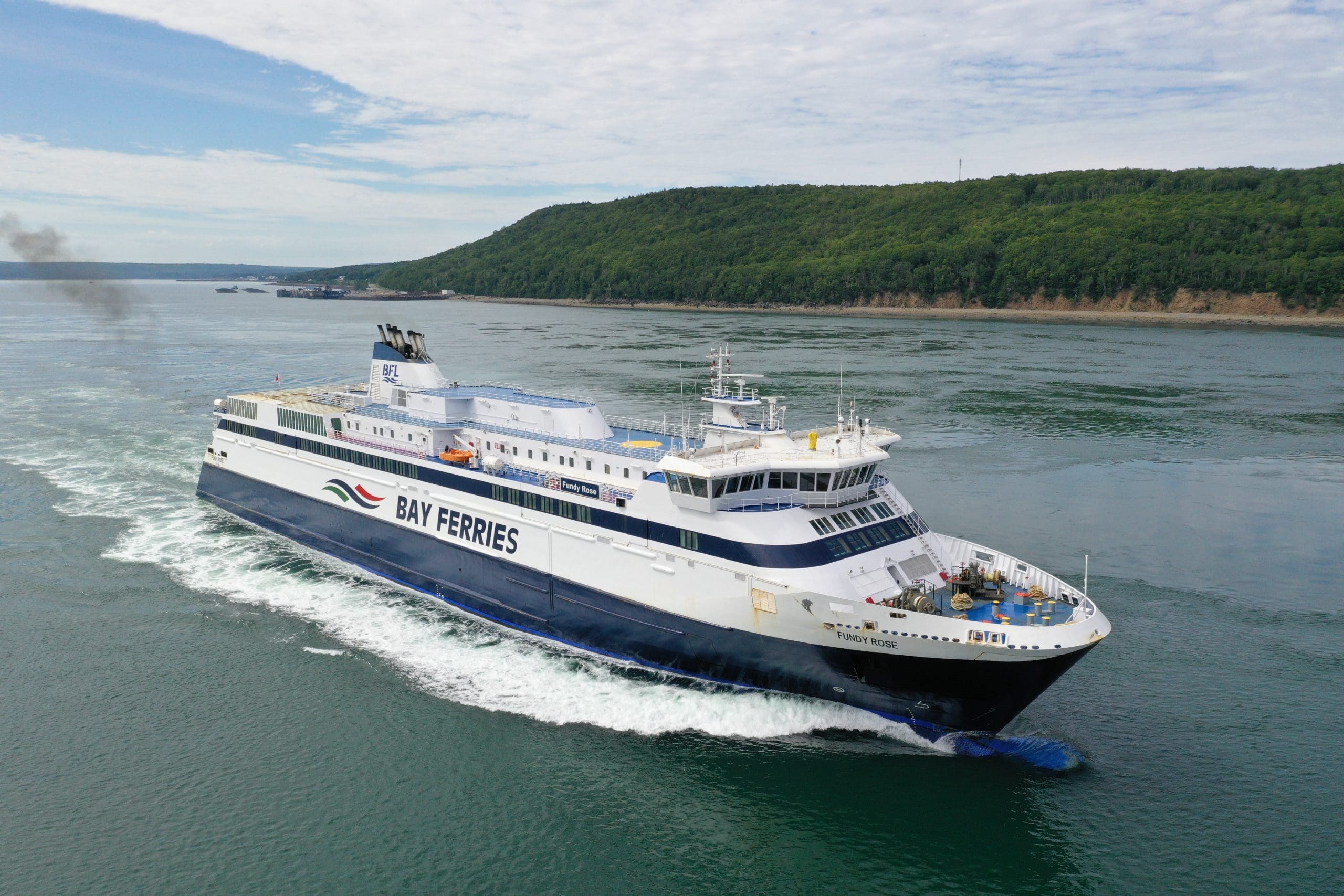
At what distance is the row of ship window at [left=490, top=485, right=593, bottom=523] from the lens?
2150cm

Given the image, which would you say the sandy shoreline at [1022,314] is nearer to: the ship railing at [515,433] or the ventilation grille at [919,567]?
the ventilation grille at [919,567]

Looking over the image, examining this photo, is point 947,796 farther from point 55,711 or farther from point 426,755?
point 55,711

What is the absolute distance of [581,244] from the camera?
186m

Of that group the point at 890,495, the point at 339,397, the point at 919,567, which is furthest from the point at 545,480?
the point at 339,397

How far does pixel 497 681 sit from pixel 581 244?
173 meters

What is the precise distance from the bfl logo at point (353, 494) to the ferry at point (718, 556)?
8 cm

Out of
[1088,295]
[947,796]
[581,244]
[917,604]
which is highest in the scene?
[581,244]

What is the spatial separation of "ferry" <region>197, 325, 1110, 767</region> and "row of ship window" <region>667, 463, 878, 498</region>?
0.04 metres

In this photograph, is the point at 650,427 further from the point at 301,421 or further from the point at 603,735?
the point at 301,421

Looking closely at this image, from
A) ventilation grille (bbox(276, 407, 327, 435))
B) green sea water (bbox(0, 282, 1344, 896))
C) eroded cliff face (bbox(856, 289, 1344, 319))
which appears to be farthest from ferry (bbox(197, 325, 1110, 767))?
eroded cliff face (bbox(856, 289, 1344, 319))

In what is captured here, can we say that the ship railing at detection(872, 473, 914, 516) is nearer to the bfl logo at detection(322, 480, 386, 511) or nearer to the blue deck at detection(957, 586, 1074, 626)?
the blue deck at detection(957, 586, 1074, 626)

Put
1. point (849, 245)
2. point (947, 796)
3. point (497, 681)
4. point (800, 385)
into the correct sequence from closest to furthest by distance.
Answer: point (947, 796) → point (497, 681) → point (800, 385) → point (849, 245)

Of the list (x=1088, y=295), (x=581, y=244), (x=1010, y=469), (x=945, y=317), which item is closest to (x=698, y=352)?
(x=1010, y=469)

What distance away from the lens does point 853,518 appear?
19.7 meters
